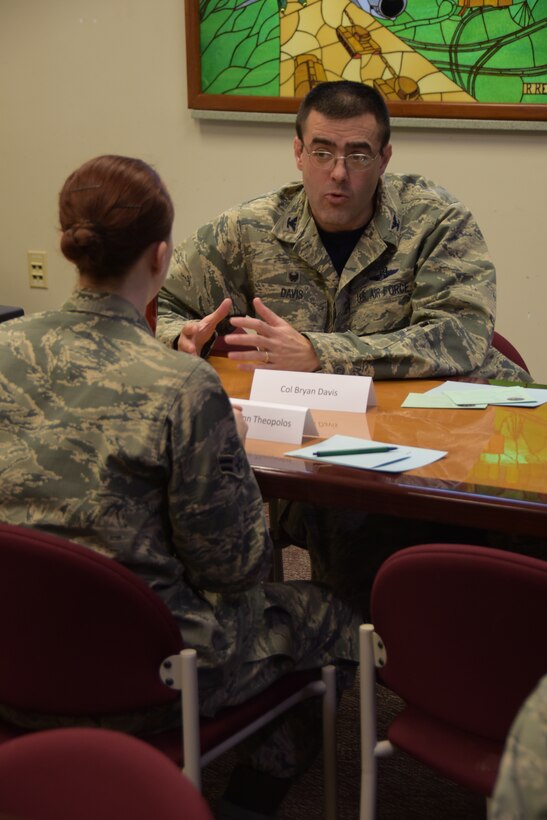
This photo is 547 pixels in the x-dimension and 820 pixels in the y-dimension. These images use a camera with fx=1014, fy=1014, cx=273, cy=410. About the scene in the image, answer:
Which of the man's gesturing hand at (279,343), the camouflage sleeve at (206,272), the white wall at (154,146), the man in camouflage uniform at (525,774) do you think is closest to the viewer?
the man in camouflage uniform at (525,774)

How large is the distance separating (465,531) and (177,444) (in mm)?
1085

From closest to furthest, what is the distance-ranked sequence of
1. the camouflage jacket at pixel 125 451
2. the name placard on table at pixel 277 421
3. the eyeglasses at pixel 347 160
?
the camouflage jacket at pixel 125 451, the name placard on table at pixel 277 421, the eyeglasses at pixel 347 160

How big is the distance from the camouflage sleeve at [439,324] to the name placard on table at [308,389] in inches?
6.8

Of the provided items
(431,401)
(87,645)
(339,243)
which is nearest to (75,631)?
(87,645)

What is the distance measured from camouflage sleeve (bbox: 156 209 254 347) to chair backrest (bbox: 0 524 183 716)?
1333mm

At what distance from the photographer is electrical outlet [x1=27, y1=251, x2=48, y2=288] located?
4.55 metres

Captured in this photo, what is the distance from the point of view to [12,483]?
54.7 inches

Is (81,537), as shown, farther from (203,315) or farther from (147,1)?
(147,1)

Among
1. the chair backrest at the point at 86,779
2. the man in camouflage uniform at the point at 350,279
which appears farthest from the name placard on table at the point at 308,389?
the chair backrest at the point at 86,779

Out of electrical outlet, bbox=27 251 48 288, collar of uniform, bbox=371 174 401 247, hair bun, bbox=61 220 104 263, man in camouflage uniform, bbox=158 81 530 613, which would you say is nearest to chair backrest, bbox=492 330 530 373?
man in camouflage uniform, bbox=158 81 530 613

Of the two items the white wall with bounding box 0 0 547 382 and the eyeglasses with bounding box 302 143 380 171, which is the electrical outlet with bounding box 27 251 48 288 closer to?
the white wall with bounding box 0 0 547 382

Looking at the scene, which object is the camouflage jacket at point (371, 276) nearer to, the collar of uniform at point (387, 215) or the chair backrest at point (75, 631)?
the collar of uniform at point (387, 215)

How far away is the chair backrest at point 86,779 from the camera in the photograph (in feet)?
2.74

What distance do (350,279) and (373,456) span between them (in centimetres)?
87
